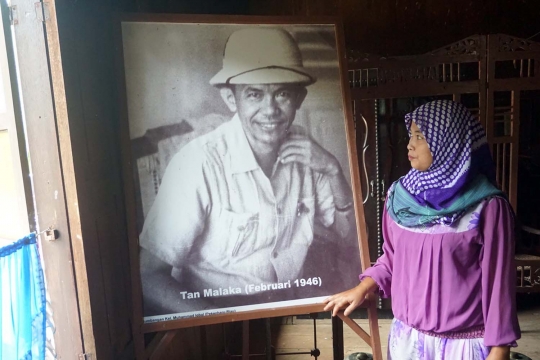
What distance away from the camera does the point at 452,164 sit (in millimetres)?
1071

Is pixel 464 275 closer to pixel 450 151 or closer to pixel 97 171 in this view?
pixel 450 151

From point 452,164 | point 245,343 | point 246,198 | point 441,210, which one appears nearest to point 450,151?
point 452,164

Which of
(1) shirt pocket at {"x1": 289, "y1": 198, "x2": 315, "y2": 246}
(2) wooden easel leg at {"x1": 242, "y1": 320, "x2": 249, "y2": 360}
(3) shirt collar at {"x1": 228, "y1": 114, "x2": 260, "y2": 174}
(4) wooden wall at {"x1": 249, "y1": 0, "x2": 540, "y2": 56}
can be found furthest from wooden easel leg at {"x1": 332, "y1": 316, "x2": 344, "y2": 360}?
(4) wooden wall at {"x1": 249, "y1": 0, "x2": 540, "y2": 56}

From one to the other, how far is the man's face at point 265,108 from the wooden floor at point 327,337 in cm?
170

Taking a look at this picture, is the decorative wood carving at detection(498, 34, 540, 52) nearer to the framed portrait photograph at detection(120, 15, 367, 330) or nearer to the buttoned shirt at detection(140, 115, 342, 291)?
the framed portrait photograph at detection(120, 15, 367, 330)

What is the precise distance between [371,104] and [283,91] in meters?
1.38

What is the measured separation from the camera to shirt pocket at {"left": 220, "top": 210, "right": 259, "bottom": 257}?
3.99ft

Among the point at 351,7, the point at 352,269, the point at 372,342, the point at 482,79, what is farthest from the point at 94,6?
the point at 351,7

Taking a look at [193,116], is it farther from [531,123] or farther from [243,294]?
[531,123]

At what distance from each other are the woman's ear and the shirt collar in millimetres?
27

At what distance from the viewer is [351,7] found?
268 cm

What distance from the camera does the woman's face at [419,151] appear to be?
1.10m

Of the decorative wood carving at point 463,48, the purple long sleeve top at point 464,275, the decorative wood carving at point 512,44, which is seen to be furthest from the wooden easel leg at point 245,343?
the decorative wood carving at point 512,44

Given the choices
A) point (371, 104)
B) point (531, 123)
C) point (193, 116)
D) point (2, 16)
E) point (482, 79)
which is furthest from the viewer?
point (531, 123)
